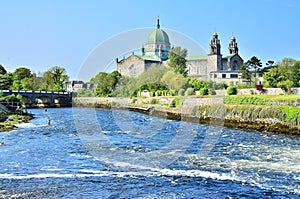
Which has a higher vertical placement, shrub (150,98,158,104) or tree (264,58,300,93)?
tree (264,58,300,93)

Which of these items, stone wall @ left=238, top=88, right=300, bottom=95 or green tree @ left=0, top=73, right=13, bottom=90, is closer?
stone wall @ left=238, top=88, right=300, bottom=95

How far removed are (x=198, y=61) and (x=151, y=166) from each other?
12634 cm

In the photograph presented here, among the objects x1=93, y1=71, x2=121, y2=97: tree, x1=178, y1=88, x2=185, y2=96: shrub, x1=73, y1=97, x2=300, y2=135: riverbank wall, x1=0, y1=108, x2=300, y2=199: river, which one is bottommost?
x1=0, y1=108, x2=300, y2=199: river

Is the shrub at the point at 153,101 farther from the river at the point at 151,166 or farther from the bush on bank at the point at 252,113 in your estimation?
the river at the point at 151,166

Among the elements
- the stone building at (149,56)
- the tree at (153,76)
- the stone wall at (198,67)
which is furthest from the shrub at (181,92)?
the stone building at (149,56)

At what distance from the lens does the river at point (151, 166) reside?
2014 centimetres

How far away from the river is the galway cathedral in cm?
8991

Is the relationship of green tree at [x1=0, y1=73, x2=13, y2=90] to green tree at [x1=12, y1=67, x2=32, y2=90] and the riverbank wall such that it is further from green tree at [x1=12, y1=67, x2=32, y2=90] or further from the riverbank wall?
the riverbank wall

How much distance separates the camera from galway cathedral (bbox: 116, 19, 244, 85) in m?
132

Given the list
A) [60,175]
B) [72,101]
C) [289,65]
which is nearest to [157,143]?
[60,175]

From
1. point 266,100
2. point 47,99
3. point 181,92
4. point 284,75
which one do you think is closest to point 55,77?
point 47,99

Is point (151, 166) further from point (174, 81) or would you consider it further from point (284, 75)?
point (174, 81)

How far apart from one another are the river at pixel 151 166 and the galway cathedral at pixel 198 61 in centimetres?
8991

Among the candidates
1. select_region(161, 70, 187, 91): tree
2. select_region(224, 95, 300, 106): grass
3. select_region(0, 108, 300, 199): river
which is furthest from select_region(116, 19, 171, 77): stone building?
select_region(0, 108, 300, 199): river
